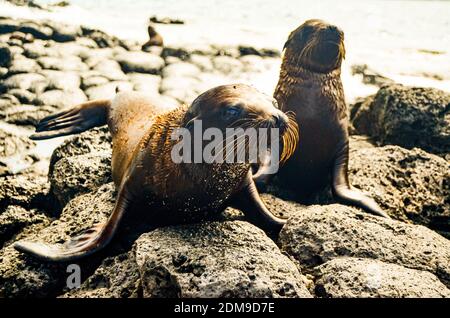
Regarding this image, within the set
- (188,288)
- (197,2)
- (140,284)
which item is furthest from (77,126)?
(197,2)

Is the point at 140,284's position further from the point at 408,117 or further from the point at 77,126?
the point at 408,117

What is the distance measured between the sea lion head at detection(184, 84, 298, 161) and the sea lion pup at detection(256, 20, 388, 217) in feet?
4.63

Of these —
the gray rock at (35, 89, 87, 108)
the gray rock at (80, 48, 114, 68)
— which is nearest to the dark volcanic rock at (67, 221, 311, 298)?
the gray rock at (35, 89, 87, 108)

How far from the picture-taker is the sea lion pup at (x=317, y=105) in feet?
14.7

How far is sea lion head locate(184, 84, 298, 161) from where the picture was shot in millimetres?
2963

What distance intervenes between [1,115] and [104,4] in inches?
356

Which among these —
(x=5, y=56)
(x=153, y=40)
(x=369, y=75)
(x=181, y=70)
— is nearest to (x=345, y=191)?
(x=181, y=70)

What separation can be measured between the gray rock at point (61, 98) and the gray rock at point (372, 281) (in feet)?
16.8

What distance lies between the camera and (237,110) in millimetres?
2994

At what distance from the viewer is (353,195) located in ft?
13.9

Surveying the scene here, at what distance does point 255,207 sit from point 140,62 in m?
5.45

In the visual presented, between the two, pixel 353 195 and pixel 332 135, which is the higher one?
pixel 332 135

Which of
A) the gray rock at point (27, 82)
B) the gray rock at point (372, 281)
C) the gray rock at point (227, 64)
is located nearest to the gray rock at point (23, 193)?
the gray rock at point (372, 281)

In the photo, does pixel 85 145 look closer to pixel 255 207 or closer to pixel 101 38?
pixel 255 207
